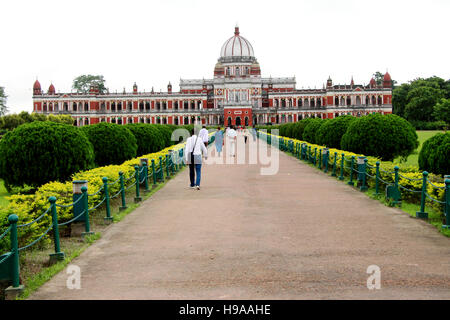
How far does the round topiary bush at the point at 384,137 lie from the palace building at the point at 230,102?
68148 millimetres

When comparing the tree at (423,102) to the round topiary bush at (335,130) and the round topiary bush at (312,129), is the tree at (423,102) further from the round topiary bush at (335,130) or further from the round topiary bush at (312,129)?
the round topiary bush at (335,130)

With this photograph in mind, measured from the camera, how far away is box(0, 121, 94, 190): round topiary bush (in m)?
12.2

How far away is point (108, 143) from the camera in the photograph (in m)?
16.4

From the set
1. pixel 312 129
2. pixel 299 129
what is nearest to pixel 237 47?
pixel 299 129

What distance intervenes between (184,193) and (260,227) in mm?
4521

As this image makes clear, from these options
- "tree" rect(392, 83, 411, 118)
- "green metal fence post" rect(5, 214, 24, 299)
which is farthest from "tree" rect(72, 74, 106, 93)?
"green metal fence post" rect(5, 214, 24, 299)

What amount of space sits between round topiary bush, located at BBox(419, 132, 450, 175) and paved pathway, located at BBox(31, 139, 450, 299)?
1.68 m

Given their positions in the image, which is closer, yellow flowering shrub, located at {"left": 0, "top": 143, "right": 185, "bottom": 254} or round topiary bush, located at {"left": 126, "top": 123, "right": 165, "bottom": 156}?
yellow flowering shrub, located at {"left": 0, "top": 143, "right": 185, "bottom": 254}

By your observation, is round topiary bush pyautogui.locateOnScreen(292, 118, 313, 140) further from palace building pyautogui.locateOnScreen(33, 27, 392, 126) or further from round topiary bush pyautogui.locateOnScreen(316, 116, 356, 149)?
palace building pyautogui.locateOnScreen(33, 27, 392, 126)

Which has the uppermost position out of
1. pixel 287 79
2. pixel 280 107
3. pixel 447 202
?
pixel 287 79

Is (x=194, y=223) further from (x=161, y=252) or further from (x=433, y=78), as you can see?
(x=433, y=78)

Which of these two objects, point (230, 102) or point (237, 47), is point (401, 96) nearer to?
point (230, 102)
